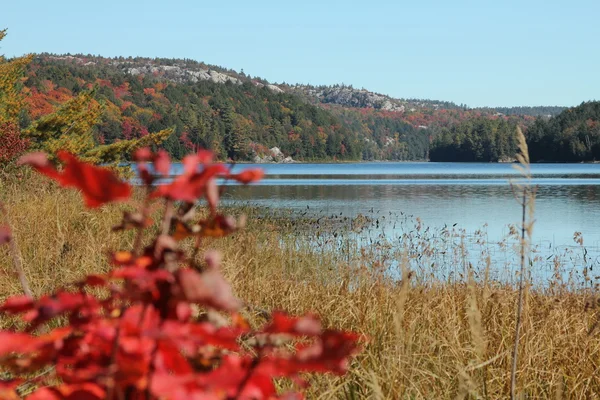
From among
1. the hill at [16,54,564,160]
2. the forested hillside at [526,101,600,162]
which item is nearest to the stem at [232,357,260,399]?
the hill at [16,54,564,160]

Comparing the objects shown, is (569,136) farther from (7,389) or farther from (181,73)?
(7,389)

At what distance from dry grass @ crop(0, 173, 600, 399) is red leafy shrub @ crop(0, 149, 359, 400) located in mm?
932

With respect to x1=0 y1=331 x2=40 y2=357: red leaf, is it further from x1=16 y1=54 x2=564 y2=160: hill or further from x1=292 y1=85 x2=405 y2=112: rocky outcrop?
x1=292 y1=85 x2=405 y2=112: rocky outcrop

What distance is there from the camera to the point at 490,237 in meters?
14.1

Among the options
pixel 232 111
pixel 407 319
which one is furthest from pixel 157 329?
A: pixel 232 111

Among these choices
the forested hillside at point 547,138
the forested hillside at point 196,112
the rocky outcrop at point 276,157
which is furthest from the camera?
the rocky outcrop at point 276,157

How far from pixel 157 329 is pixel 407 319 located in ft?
11.6

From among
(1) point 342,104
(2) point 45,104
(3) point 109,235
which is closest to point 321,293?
(3) point 109,235

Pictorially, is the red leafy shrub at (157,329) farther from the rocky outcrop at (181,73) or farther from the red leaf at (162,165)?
the rocky outcrop at (181,73)

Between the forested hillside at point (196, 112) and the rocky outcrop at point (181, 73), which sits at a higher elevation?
the rocky outcrop at point (181, 73)

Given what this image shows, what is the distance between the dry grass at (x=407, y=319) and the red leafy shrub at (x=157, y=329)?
0.93 m

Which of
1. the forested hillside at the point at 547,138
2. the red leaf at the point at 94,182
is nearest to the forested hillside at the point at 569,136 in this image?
the forested hillside at the point at 547,138

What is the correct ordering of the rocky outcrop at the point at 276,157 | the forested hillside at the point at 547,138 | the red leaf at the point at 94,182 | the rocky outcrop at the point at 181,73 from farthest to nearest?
the rocky outcrop at the point at 181,73 < the rocky outcrop at the point at 276,157 < the forested hillside at the point at 547,138 < the red leaf at the point at 94,182

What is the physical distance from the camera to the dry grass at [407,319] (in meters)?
2.90
